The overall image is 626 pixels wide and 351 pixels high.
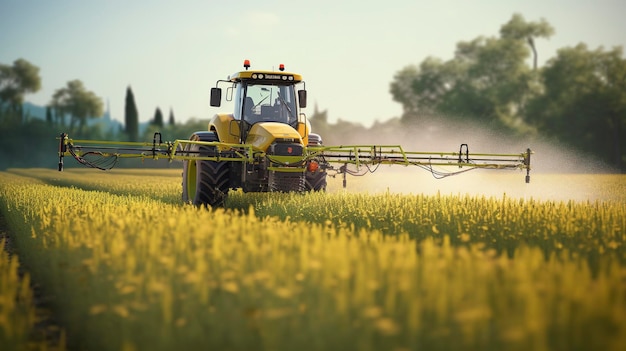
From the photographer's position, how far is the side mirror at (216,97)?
52.7ft

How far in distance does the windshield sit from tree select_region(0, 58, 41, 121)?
96.7 meters

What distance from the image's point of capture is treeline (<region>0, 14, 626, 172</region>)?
190 ft

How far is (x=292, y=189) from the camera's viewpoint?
52.9 feet

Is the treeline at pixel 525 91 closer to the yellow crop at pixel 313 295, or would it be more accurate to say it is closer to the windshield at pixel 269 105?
the windshield at pixel 269 105

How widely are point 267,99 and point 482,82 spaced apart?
56828 millimetres

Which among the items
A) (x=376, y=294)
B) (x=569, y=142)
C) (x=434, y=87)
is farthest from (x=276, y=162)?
(x=434, y=87)

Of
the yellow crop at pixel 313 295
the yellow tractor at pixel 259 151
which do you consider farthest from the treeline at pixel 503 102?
the yellow crop at pixel 313 295

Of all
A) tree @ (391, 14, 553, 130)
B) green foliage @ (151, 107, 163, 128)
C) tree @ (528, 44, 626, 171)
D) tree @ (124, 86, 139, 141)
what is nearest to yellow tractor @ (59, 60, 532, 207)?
tree @ (528, 44, 626, 171)

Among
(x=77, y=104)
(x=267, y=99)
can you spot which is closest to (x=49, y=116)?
(x=77, y=104)

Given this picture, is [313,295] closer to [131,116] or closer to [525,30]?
[525,30]

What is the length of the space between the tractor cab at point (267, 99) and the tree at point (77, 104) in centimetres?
10090

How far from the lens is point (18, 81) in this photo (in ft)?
366

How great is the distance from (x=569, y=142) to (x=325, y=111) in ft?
179

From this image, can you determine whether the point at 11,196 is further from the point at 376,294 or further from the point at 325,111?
the point at 325,111
